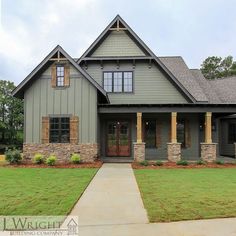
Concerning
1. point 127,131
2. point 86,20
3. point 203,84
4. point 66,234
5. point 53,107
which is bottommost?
point 66,234

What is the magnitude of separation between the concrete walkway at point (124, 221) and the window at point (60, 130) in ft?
27.3

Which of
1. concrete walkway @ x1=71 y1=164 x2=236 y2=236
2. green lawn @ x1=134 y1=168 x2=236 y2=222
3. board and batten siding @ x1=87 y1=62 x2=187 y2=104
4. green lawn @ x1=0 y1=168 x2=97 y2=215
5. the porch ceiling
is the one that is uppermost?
board and batten siding @ x1=87 y1=62 x2=187 y2=104

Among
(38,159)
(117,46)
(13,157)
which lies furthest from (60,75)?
(13,157)

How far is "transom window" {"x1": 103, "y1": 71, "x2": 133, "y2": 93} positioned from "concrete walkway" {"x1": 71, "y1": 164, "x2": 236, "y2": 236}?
430 inches

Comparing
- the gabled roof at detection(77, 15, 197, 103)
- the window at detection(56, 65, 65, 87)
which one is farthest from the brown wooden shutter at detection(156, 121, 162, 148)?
the window at detection(56, 65, 65, 87)

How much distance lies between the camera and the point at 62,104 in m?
16.5

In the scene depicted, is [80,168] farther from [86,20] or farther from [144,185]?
[86,20]

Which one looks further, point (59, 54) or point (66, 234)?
point (59, 54)

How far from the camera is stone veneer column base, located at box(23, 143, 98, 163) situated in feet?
53.1

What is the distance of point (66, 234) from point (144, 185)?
475 cm

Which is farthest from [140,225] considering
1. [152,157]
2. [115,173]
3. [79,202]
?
[152,157]

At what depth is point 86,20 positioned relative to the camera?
807 inches

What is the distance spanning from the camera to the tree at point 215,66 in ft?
163

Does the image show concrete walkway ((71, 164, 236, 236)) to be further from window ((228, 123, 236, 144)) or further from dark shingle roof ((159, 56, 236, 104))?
window ((228, 123, 236, 144))
